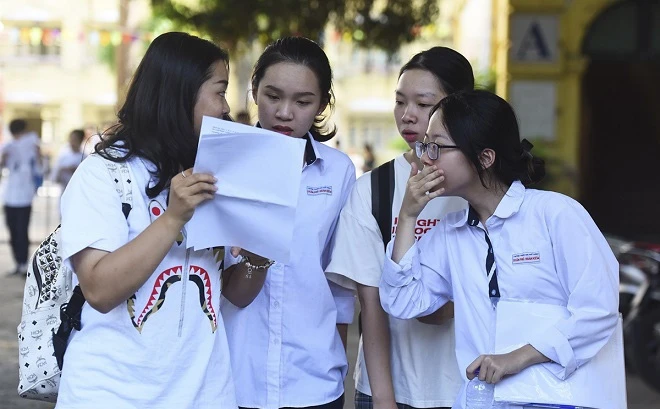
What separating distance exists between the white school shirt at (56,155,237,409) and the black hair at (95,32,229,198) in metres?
0.05

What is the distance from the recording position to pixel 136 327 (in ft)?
9.37

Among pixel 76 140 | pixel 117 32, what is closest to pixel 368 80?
pixel 117 32

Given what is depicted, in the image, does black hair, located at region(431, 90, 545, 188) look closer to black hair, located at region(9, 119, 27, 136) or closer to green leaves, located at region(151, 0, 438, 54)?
green leaves, located at region(151, 0, 438, 54)

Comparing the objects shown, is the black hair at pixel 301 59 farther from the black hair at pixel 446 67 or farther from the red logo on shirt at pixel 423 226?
the red logo on shirt at pixel 423 226

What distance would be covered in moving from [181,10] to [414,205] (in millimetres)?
11498

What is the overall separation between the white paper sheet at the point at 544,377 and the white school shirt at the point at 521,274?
0.09 ft

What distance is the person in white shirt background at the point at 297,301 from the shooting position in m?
3.45

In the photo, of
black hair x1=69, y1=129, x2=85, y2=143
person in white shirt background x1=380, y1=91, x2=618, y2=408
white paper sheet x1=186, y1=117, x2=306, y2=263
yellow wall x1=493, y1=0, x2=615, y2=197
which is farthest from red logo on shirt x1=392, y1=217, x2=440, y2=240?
black hair x1=69, y1=129, x2=85, y2=143

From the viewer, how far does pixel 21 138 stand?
13891 mm

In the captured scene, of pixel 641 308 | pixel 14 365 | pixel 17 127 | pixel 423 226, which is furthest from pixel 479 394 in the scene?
pixel 17 127

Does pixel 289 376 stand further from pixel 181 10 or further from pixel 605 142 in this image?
pixel 605 142

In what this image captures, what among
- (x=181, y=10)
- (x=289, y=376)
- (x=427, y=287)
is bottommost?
(x=289, y=376)

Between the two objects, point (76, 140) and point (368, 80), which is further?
point (368, 80)

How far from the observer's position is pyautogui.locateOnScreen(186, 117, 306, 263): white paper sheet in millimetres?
2814
